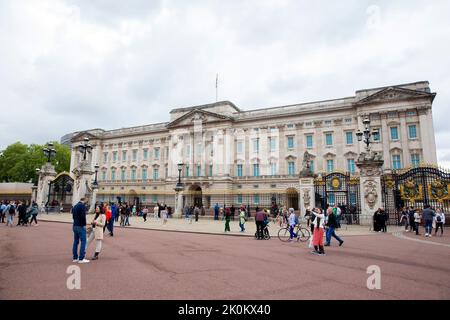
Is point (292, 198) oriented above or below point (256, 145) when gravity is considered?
below

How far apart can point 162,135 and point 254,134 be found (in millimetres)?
20154

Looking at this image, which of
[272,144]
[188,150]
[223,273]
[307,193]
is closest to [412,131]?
[272,144]

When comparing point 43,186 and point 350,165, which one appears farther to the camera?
point 350,165

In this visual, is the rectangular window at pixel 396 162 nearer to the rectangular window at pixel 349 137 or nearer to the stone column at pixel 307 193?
the rectangular window at pixel 349 137

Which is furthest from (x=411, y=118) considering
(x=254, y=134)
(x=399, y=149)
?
(x=254, y=134)

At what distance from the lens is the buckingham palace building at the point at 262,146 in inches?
1559

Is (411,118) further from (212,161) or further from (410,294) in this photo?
(410,294)

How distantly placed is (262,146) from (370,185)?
29.8 meters

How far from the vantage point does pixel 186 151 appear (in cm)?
5447

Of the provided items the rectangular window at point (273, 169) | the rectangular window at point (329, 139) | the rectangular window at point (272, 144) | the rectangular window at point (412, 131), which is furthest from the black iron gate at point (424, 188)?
the rectangular window at point (272, 144)

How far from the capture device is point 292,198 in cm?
4497

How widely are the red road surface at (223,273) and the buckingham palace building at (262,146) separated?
2574 cm

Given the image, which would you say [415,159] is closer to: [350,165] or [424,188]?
[350,165]

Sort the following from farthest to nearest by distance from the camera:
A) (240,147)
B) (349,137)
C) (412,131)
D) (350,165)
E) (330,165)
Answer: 1. (240,147)
2. (330,165)
3. (349,137)
4. (350,165)
5. (412,131)
